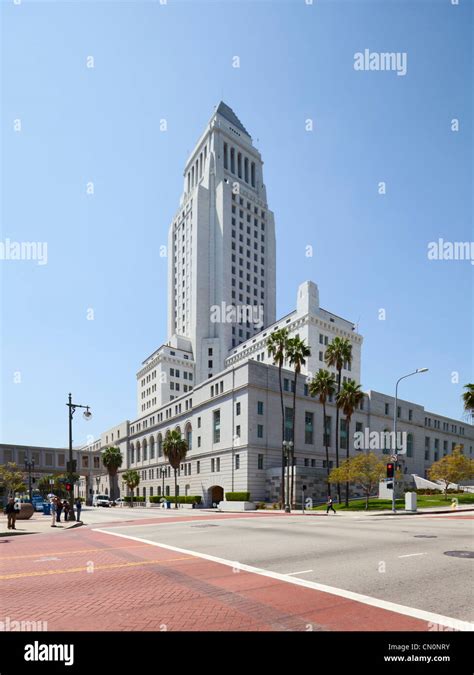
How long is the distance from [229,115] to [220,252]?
46546 millimetres

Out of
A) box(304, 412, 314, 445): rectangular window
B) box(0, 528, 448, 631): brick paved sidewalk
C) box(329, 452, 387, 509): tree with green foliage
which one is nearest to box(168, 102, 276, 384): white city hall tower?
box(304, 412, 314, 445): rectangular window

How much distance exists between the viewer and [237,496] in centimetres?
5588

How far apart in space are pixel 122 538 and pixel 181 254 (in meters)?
110

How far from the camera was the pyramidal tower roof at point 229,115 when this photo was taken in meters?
131

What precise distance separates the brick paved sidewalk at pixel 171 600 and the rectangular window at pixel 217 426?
54.2 m

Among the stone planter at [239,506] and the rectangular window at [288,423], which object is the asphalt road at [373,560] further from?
the rectangular window at [288,423]

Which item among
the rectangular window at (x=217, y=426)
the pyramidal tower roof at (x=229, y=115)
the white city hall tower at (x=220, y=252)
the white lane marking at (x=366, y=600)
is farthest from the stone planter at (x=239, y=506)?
the pyramidal tower roof at (x=229, y=115)

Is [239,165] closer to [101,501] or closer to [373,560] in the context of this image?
[101,501]

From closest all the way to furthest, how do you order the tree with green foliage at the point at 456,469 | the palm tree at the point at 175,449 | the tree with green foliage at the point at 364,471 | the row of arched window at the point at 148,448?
the tree with green foliage at the point at 364,471
the tree with green foliage at the point at 456,469
the palm tree at the point at 175,449
the row of arched window at the point at 148,448

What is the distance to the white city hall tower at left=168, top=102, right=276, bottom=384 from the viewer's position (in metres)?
113

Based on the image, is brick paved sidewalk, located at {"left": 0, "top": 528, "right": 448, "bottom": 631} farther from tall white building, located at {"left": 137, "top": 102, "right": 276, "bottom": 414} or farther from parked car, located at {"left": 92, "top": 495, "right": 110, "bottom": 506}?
tall white building, located at {"left": 137, "top": 102, "right": 276, "bottom": 414}

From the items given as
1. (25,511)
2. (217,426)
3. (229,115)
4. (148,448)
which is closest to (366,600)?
(25,511)

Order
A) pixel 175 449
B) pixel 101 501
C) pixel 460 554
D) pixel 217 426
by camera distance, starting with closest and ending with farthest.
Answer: pixel 460 554 → pixel 217 426 → pixel 175 449 → pixel 101 501
